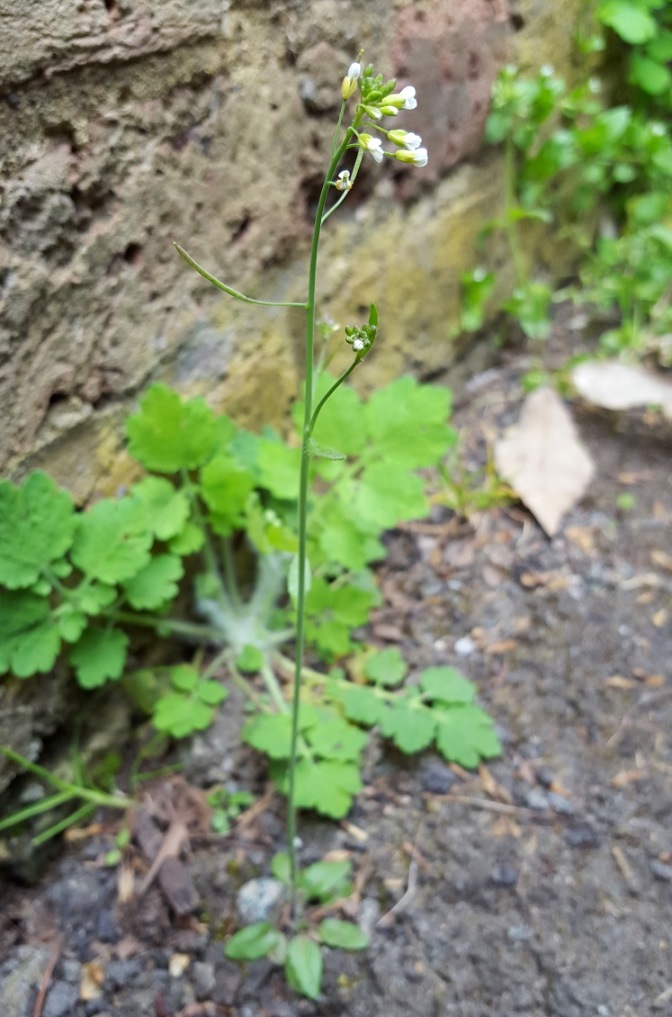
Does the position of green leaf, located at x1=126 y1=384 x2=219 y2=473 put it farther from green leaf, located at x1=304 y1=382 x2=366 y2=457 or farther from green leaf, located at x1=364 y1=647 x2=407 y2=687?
green leaf, located at x1=364 y1=647 x2=407 y2=687

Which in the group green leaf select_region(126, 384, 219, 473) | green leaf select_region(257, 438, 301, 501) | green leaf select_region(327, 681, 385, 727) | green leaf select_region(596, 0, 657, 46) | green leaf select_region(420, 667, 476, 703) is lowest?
green leaf select_region(420, 667, 476, 703)

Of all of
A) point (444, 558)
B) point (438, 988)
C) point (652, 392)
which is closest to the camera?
point (438, 988)

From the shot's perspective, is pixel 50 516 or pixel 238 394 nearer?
pixel 50 516

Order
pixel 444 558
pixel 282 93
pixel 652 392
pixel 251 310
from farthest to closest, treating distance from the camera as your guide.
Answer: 1. pixel 652 392
2. pixel 444 558
3. pixel 251 310
4. pixel 282 93

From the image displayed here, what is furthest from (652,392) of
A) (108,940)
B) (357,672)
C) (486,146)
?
(108,940)

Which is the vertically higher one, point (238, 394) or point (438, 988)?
point (238, 394)

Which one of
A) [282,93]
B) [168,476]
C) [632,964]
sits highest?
[282,93]

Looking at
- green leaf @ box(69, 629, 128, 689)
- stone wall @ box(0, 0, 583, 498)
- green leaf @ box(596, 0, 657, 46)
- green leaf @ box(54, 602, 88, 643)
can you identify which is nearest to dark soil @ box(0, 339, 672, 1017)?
green leaf @ box(69, 629, 128, 689)

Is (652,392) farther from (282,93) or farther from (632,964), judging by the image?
(632,964)
